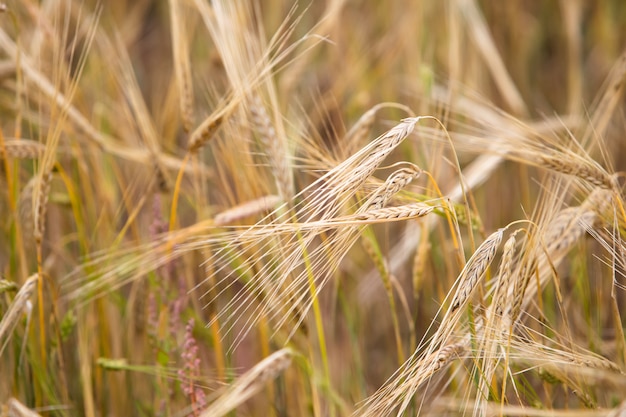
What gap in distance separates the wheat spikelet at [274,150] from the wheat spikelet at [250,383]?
0.80ft

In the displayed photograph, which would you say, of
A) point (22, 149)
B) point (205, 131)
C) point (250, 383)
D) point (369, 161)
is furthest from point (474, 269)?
point (22, 149)

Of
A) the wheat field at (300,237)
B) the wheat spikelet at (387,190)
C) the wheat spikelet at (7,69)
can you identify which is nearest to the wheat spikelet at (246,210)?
the wheat field at (300,237)

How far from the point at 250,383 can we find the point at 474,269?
0.29 m

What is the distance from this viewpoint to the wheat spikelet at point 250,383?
666 millimetres

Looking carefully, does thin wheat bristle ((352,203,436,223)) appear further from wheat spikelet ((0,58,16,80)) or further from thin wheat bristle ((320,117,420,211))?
wheat spikelet ((0,58,16,80))

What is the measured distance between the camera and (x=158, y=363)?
101cm

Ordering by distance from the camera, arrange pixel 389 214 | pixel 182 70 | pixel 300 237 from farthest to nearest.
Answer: pixel 182 70, pixel 300 237, pixel 389 214

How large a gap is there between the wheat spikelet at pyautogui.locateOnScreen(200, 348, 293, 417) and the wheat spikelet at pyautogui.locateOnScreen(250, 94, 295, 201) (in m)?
0.24

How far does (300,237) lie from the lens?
80 cm

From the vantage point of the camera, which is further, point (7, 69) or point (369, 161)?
point (7, 69)

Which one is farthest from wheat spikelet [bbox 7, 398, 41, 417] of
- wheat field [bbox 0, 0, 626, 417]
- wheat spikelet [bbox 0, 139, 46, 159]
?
wheat spikelet [bbox 0, 139, 46, 159]

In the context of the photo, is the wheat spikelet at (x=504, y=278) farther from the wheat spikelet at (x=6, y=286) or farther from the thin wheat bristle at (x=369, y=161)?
the wheat spikelet at (x=6, y=286)

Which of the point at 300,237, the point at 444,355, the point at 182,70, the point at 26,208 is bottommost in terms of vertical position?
the point at 444,355

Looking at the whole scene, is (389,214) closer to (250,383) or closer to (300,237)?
(300,237)
